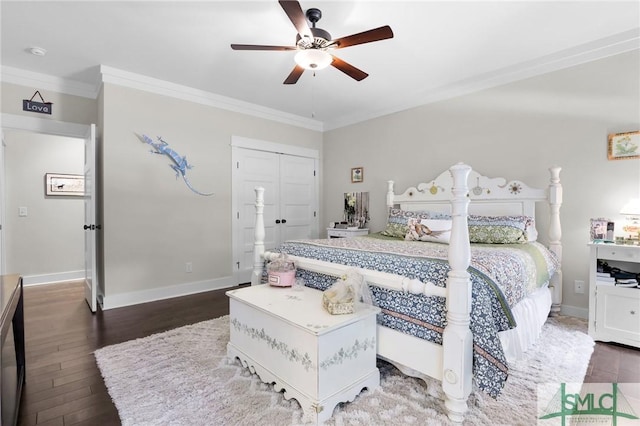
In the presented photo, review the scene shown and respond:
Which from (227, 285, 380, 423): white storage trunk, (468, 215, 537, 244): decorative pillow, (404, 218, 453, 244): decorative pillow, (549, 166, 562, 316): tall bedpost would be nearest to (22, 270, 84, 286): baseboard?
(227, 285, 380, 423): white storage trunk

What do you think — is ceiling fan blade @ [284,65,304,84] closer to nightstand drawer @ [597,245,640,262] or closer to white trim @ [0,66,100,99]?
white trim @ [0,66,100,99]

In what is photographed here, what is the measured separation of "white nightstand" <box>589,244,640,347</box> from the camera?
2.33m

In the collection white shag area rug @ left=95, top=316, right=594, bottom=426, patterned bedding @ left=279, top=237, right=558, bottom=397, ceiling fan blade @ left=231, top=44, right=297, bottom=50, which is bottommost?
white shag area rug @ left=95, top=316, right=594, bottom=426

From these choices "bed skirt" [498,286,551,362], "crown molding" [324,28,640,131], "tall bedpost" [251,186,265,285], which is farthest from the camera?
"tall bedpost" [251,186,265,285]

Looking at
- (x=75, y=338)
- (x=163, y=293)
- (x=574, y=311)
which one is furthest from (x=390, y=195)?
(x=75, y=338)

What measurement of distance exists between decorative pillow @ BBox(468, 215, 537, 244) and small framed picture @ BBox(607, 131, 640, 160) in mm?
852

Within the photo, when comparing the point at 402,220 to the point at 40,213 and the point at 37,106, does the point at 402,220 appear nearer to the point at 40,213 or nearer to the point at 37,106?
the point at 37,106

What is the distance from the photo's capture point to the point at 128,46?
9.46 feet

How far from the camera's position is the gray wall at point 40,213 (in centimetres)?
444

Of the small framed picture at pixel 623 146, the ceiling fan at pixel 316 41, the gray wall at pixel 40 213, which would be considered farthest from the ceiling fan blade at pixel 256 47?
Result: the gray wall at pixel 40 213

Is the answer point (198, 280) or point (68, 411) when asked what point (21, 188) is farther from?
point (68, 411)

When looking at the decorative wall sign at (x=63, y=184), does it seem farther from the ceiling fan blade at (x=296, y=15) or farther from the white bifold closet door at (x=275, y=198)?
the ceiling fan blade at (x=296, y=15)

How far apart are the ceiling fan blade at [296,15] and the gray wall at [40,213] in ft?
15.9

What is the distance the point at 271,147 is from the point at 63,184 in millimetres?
3393
